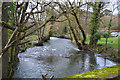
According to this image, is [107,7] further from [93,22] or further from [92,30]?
[92,30]

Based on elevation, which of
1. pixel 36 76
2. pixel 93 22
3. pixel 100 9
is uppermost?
pixel 100 9

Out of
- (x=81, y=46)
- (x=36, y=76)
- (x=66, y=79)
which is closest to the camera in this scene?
(x=66, y=79)

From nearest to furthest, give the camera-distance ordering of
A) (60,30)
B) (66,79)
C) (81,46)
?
(66,79) → (81,46) → (60,30)

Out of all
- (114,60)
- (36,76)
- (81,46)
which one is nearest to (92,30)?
(81,46)

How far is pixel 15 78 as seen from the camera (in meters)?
4.33

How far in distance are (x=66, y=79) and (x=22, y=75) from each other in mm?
2579

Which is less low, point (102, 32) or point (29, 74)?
point (102, 32)

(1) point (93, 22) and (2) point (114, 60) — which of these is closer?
(2) point (114, 60)

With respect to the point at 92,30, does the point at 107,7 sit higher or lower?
higher

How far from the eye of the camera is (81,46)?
38.2 ft

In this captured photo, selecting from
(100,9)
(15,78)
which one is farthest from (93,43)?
(15,78)

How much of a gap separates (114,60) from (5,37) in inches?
284

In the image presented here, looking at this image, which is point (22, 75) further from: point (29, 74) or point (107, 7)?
point (107, 7)

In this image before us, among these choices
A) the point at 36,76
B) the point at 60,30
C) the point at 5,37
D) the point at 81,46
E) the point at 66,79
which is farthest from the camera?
the point at 60,30
